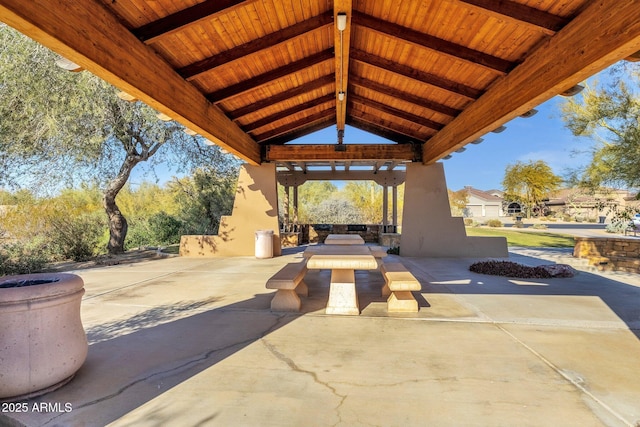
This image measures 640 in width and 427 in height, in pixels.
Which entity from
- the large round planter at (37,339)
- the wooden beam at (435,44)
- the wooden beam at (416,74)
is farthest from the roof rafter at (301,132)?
the large round planter at (37,339)

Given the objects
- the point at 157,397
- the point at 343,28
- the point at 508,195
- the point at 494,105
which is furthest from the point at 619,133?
the point at 508,195

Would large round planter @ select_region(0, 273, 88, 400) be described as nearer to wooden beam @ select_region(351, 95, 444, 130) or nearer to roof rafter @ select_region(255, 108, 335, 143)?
wooden beam @ select_region(351, 95, 444, 130)

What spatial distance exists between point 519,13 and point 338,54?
6.73 ft

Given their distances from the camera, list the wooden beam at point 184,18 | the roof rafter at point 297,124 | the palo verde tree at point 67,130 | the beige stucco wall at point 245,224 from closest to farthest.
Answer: the wooden beam at point 184,18 → the palo verde tree at point 67,130 → the roof rafter at point 297,124 → the beige stucco wall at point 245,224

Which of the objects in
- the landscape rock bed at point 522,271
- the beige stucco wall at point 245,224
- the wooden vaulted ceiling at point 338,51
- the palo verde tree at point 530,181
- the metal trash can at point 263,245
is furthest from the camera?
the palo verde tree at point 530,181

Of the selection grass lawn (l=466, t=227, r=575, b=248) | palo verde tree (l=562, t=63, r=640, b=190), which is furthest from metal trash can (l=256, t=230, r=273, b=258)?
grass lawn (l=466, t=227, r=575, b=248)

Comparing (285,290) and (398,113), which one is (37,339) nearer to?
(285,290)

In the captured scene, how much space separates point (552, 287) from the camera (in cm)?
521

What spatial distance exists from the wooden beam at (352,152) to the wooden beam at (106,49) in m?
3.81

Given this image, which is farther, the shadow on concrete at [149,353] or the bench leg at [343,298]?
the bench leg at [343,298]

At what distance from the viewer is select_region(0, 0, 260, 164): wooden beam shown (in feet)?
7.27

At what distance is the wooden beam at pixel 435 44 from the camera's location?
408cm

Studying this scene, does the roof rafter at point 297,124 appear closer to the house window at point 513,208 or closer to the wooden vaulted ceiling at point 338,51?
the wooden vaulted ceiling at point 338,51

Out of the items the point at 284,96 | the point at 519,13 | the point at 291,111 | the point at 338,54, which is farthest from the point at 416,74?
the point at 291,111
